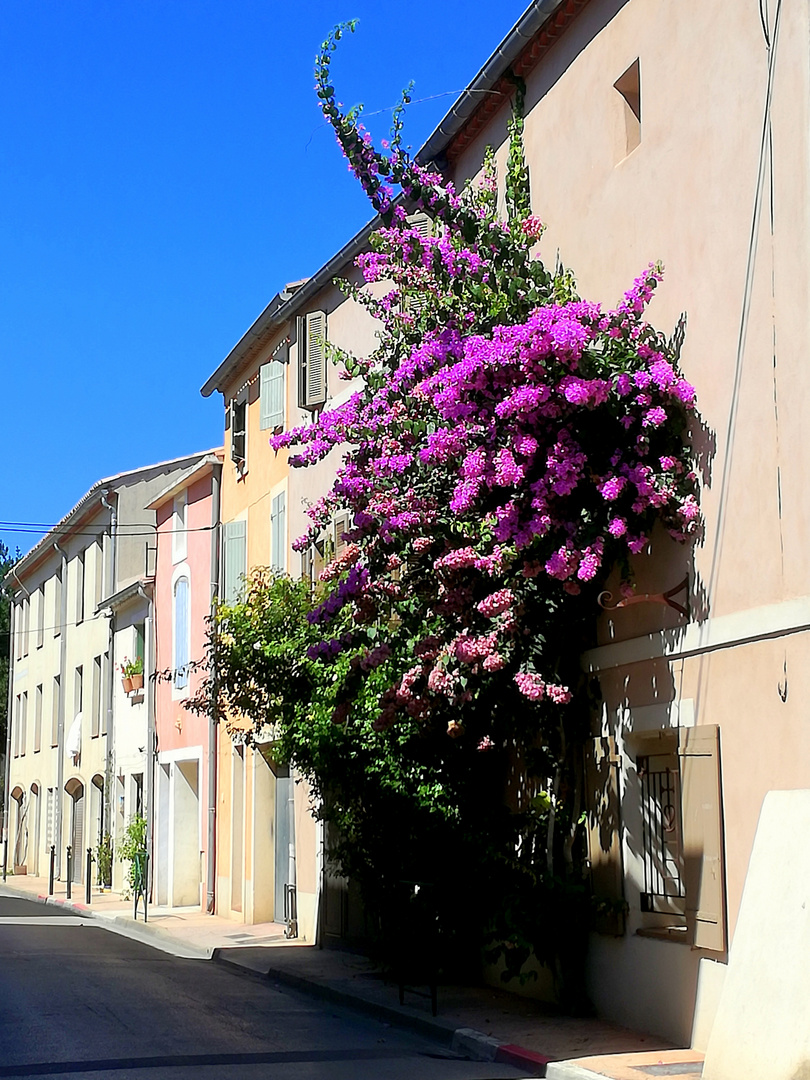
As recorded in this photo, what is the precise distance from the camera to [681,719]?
1034 centimetres

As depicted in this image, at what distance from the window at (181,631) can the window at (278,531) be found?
5096mm

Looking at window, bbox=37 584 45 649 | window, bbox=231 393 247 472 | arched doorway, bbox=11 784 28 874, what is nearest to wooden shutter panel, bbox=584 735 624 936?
window, bbox=231 393 247 472

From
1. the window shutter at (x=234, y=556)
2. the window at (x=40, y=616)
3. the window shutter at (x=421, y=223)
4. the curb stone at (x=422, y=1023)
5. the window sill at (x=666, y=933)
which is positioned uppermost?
the window shutter at (x=421, y=223)

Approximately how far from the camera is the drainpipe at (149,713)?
1085 inches

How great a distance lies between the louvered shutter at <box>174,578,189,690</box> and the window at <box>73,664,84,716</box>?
10.6 m

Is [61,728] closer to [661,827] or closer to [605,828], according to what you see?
[605,828]

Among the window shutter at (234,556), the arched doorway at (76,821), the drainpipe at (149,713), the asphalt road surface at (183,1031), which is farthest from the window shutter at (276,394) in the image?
the arched doorway at (76,821)

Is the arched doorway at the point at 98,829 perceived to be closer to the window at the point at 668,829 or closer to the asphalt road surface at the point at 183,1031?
the asphalt road surface at the point at 183,1031

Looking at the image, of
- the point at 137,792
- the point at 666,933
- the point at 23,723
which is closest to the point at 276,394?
the point at 137,792

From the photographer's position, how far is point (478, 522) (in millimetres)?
11297

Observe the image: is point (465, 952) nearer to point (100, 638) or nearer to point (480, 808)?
point (480, 808)

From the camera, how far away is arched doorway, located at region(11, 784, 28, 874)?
1746 inches

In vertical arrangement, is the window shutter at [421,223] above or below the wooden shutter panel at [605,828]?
above

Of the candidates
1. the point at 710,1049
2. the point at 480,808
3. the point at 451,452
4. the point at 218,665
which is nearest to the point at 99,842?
the point at 218,665
